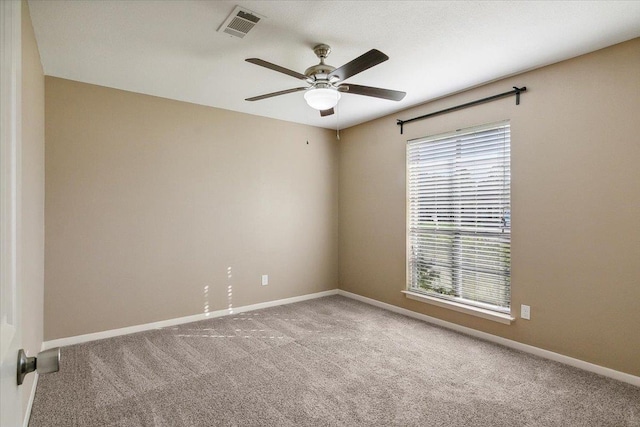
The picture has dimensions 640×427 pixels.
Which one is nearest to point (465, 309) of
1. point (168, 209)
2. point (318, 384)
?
point (318, 384)

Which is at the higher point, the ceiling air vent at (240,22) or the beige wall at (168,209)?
the ceiling air vent at (240,22)

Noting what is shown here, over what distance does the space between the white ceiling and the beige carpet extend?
2.56 m

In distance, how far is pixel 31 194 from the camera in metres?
2.44

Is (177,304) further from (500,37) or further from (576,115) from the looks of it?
(576,115)

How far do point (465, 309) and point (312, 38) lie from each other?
2989 millimetres

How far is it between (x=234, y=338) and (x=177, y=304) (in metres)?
0.91

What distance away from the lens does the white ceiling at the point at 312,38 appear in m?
2.18

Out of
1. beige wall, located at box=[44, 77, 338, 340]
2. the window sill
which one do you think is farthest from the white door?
the window sill

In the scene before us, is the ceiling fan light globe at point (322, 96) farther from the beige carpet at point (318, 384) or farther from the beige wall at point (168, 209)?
the beige carpet at point (318, 384)

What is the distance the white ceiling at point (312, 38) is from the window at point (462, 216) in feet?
2.22

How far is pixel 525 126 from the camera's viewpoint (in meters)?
3.16

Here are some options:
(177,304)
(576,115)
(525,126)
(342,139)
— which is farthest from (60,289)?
(576,115)

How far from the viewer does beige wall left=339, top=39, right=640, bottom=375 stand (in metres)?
2.59

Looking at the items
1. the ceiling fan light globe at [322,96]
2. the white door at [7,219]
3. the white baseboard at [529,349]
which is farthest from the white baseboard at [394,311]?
the ceiling fan light globe at [322,96]
